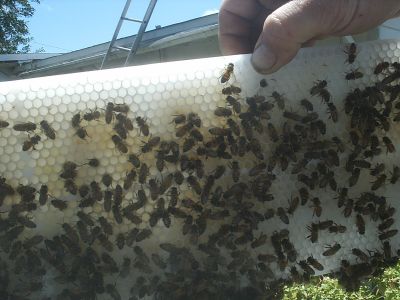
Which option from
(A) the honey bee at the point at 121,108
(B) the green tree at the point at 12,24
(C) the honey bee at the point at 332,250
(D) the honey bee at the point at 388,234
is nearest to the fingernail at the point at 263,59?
(A) the honey bee at the point at 121,108

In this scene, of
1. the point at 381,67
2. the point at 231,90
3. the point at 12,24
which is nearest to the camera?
the point at 231,90

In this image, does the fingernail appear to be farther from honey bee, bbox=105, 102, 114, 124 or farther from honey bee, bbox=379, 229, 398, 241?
honey bee, bbox=379, 229, 398, 241

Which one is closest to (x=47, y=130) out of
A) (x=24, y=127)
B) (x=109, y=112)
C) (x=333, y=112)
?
(x=24, y=127)

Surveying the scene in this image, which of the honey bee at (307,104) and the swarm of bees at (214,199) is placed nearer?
the swarm of bees at (214,199)

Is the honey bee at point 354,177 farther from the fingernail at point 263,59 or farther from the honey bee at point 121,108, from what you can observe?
the honey bee at point 121,108

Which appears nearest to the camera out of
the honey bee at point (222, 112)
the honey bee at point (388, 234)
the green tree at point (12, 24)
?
the honey bee at point (222, 112)

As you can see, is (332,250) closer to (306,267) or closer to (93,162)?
(306,267)

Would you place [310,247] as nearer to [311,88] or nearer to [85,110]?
[311,88]
